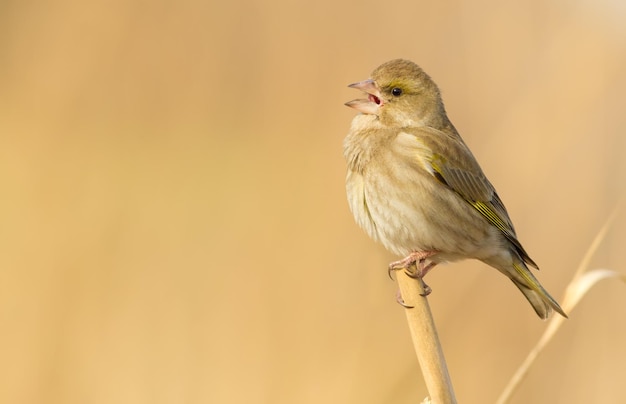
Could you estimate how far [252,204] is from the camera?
203 inches

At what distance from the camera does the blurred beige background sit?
4.04 m

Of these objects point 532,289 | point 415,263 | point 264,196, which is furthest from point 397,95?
point 264,196

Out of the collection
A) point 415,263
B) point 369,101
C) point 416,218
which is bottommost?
point 415,263

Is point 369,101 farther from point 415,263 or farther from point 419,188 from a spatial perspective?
point 415,263

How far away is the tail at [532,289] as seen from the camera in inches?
142

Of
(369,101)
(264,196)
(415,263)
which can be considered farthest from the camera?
(264,196)

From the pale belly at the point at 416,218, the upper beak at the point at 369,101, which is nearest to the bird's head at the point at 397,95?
the upper beak at the point at 369,101

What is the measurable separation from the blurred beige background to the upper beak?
485 millimetres

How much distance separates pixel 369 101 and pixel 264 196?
1392 millimetres

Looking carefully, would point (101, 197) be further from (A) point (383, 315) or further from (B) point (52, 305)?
(A) point (383, 315)

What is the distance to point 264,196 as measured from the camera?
5.12 meters

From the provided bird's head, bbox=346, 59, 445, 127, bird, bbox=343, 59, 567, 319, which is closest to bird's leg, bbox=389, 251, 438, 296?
bird, bbox=343, 59, 567, 319

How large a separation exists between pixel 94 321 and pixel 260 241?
0.87 m

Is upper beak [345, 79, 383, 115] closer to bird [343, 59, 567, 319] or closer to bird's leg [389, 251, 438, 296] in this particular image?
bird [343, 59, 567, 319]
